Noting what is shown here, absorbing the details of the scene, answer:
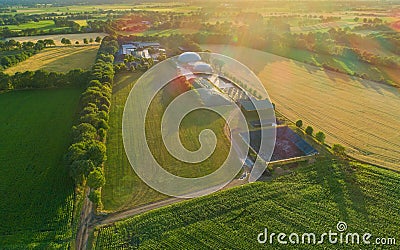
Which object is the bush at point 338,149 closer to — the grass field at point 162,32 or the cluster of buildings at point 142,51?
→ the cluster of buildings at point 142,51

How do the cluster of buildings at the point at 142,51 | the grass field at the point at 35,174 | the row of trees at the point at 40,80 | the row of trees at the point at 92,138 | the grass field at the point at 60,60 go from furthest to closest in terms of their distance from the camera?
1. the cluster of buildings at the point at 142,51
2. the grass field at the point at 60,60
3. the row of trees at the point at 40,80
4. the row of trees at the point at 92,138
5. the grass field at the point at 35,174

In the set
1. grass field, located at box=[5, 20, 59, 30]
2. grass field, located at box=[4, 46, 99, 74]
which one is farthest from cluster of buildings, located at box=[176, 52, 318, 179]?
grass field, located at box=[5, 20, 59, 30]

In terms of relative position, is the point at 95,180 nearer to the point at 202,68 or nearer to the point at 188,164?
the point at 188,164

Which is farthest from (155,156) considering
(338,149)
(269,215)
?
(338,149)

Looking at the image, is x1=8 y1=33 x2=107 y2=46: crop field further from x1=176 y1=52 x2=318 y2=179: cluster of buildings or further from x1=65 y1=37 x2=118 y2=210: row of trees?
x1=65 y1=37 x2=118 y2=210: row of trees

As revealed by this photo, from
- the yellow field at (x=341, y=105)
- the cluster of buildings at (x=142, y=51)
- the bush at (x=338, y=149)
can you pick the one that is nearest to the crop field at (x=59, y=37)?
the cluster of buildings at (x=142, y=51)

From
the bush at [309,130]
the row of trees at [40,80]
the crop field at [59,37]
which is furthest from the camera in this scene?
the crop field at [59,37]
